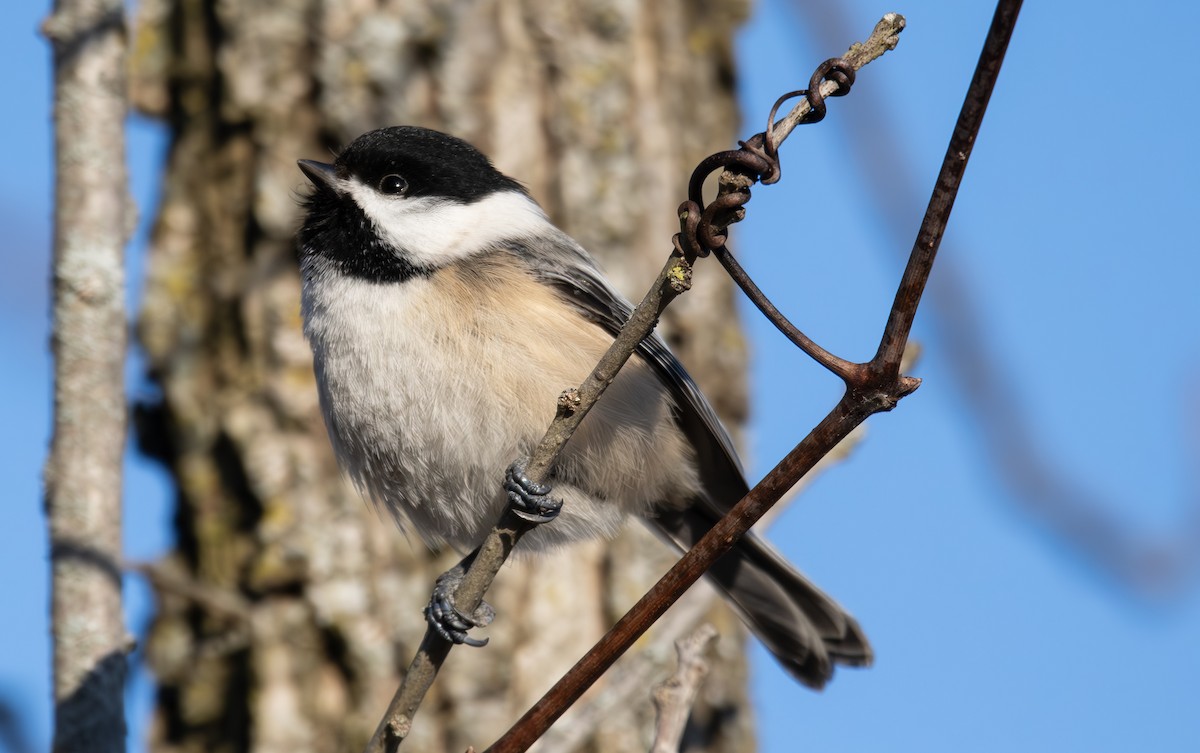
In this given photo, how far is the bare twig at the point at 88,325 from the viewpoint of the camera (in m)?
2.08

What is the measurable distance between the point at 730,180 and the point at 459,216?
53.2 inches

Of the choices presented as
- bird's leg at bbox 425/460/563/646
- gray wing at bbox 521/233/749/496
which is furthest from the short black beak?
bird's leg at bbox 425/460/563/646

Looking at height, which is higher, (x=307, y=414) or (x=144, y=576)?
(x=307, y=414)

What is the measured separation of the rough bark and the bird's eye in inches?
38.3

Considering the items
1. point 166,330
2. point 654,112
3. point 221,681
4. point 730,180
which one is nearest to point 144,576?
point 221,681

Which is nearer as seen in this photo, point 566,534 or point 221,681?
point 566,534

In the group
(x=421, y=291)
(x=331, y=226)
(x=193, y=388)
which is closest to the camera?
(x=421, y=291)

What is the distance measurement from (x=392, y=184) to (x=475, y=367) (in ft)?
1.73

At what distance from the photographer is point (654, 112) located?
3869 millimetres

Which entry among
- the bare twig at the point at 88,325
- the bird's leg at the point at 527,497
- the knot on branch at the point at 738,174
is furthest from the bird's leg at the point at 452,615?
the knot on branch at the point at 738,174

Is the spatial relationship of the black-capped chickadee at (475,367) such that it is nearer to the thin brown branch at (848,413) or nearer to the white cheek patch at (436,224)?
the white cheek patch at (436,224)

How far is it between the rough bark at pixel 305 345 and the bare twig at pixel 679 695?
139 cm

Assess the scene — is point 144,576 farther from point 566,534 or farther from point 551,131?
point 551,131

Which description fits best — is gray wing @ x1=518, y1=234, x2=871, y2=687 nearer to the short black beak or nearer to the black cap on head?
the black cap on head
